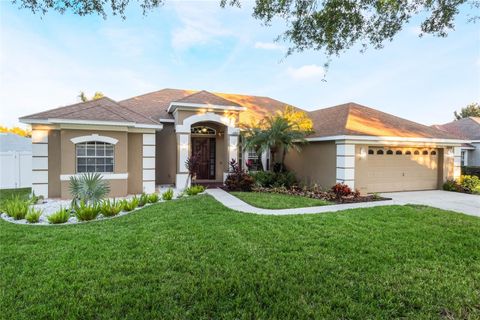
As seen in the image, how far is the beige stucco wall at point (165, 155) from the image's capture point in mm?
15393

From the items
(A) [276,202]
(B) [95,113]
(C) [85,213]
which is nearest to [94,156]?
(B) [95,113]

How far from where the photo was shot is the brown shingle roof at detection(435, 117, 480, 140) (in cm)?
2463

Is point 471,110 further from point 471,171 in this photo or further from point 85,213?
point 85,213

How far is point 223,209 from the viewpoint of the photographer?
354 inches

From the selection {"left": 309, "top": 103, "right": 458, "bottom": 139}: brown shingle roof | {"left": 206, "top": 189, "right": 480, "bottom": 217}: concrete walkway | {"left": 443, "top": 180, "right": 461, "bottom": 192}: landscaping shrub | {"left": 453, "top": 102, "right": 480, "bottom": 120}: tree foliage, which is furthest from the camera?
{"left": 453, "top": 102, "right": 480, "bottom": 120}: tree foliage

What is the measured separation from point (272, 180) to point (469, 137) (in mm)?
21821

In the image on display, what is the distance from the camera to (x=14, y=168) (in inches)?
565

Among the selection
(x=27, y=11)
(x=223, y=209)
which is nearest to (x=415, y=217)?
(x=223, y=209)

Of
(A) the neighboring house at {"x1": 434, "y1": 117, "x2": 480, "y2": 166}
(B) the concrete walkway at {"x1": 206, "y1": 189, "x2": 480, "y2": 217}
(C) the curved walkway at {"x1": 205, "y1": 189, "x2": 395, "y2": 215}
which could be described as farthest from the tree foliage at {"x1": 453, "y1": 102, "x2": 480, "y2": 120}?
(C) the curved walkway at {"x1": 205, "y1": 189, "x2": 395, "y2": 215}

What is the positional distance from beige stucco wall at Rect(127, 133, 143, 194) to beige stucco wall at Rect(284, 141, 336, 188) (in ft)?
28.4

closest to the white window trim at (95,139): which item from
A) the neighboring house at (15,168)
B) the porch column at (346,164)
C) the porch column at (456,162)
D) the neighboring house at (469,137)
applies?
the neighboring house at (15,168)

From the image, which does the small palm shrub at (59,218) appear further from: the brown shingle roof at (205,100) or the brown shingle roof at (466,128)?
the brown shingle roof at (466,128)

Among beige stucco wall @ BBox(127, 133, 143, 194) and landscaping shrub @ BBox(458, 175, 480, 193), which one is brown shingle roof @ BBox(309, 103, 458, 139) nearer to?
landscaping shrub @ BBox(458, 175, 480, 193)

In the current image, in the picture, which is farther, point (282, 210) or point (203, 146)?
point (203, 146)
